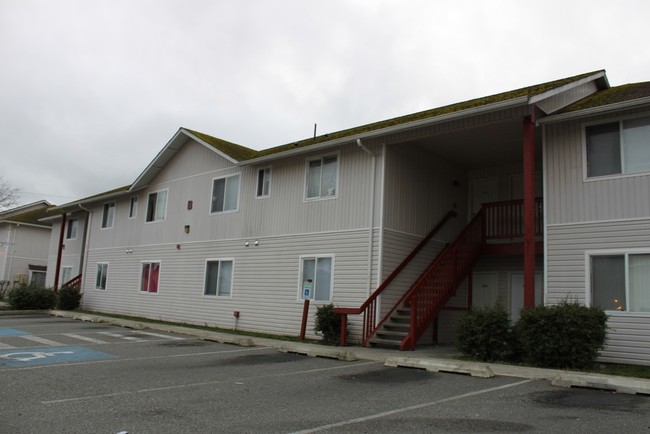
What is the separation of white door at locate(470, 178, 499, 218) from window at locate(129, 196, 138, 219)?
45.9 feet

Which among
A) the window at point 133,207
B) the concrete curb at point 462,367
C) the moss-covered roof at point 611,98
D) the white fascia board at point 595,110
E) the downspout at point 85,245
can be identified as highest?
the moss-covered roof at point 611,98

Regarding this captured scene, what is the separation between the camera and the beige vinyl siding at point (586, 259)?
10.4m

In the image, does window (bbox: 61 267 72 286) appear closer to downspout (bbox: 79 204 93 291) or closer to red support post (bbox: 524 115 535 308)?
downspout (bbox: 79 204 93 291)

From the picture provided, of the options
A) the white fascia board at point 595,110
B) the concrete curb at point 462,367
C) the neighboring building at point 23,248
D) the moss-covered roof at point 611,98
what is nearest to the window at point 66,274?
the neighboring building at point 23,248

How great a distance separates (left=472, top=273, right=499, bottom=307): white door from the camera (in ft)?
52.3

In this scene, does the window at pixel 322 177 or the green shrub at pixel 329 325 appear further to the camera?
the window at pixel 322 177

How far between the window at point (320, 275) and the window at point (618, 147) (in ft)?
22.3

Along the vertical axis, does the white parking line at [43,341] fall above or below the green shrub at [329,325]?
below

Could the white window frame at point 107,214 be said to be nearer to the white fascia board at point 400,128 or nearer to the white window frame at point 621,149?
the white fascia board at point 400,128

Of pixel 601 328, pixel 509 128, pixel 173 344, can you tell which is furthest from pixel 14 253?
pixel 601 328

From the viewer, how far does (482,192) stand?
56.5 ft

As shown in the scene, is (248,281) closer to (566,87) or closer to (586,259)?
(586,259)

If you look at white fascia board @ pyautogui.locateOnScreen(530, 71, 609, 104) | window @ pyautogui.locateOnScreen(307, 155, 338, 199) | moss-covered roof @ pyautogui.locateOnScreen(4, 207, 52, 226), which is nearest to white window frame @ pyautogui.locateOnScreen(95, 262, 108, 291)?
window @ pyautogui.locateOnScreen(307, 155, 338, 199)

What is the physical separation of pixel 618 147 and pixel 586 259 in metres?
2.37
